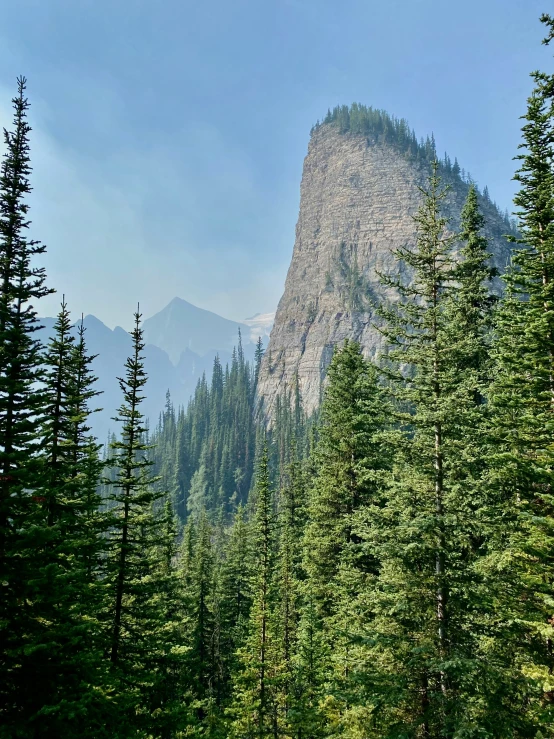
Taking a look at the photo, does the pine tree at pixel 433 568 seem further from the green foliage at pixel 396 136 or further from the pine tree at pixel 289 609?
the green foliage at pixel 396 136

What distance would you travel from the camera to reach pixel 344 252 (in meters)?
171

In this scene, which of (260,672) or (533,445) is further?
(260,672)

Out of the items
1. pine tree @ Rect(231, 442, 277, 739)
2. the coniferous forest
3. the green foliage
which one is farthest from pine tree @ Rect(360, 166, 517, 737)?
the green foliage

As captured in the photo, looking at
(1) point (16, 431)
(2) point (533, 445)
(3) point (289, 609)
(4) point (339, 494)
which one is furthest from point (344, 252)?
(1) point (16, 431)

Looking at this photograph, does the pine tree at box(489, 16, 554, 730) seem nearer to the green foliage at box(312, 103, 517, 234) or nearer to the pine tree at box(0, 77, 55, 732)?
the pine tree at box(0, 77, 55, 732)

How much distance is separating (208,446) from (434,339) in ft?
441

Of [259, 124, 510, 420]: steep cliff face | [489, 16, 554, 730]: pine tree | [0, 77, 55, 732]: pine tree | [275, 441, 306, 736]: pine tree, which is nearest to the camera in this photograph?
[0, 77, 55, 732]: pine tree

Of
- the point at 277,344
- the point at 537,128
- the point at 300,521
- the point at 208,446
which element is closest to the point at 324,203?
the point at 277,344

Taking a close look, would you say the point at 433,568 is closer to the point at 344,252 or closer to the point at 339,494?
the point at 339,494

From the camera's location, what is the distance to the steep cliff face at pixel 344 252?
15650 centimetres

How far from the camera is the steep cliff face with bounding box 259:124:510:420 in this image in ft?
513

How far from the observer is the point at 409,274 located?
157375 millimetres

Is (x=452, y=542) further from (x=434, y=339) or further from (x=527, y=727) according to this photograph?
(x=434, y=339)

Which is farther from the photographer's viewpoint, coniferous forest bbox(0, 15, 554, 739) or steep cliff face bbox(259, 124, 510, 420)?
steep cliff face bbox(259, 124, 510, 420)
